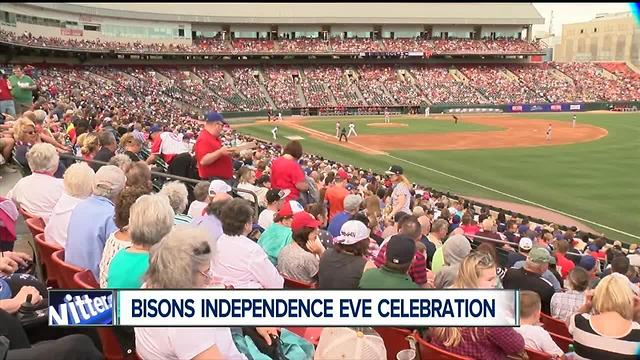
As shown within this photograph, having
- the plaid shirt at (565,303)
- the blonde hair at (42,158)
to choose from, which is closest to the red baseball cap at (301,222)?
the plaid shirt at (565,303)

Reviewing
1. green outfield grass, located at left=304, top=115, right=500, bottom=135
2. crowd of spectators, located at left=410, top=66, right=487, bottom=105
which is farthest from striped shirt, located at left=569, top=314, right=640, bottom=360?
crowd of spectators, located at left=410, top=66, right=487, bottom=105

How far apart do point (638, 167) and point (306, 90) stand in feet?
149

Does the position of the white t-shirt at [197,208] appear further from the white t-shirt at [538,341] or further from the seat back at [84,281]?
the white t-shirt at [538,341]

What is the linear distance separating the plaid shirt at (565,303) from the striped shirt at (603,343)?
1.96m

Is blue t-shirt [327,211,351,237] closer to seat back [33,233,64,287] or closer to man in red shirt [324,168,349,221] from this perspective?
man in red shirt [324,168,349,221]

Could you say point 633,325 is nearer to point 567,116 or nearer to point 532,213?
point 532,213

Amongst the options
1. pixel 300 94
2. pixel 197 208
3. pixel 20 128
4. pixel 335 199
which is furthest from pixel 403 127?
pixel 197 208

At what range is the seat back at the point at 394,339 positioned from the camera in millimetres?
4625

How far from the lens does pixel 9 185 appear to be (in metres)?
9.31

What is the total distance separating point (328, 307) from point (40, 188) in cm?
456

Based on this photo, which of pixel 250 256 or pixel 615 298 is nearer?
pixel 615 298

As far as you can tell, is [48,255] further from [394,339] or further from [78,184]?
[394,339]

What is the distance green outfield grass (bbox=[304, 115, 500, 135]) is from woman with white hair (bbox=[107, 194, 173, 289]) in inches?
1727

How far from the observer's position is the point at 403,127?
53.3 meters
